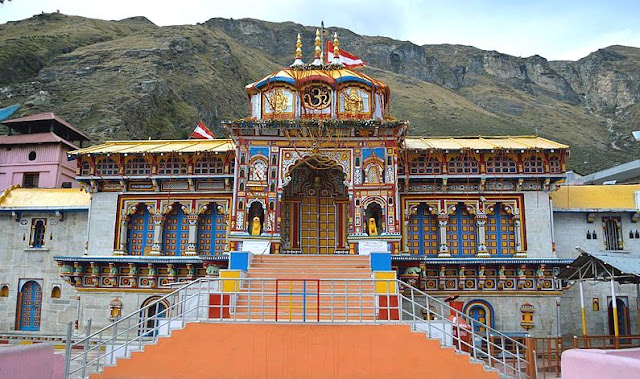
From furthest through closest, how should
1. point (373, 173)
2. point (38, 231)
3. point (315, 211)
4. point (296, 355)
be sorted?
point (38, 231), point (315, 211), point (373, 173), point (296, 355)

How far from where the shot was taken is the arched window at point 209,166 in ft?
76.3

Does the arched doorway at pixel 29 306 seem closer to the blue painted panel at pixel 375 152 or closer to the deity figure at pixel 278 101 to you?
the deity figure at pixel 278 101

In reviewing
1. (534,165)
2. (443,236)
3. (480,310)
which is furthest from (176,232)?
(534,165)

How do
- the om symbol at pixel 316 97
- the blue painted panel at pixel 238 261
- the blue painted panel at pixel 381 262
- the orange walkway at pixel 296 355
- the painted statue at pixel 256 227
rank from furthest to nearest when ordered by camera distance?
the om symbol at pixel 316 97, the painted statue at pixel 256 227, the blue painted panel at pixel 238 261, the blue painted panel at pixel 381 262, the orange walkway at pixel 296 355

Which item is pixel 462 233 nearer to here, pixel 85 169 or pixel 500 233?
pixel 500 233

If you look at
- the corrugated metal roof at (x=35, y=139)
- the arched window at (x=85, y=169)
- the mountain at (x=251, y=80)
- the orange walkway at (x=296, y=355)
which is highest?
the mountain at (x=251, y=80)

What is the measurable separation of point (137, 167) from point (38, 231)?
5501 mm

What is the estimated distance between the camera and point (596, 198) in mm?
23734

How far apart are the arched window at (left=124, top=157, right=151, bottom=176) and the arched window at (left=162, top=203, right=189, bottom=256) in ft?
5.99

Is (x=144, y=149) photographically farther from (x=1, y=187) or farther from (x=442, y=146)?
(x=1, y=187)

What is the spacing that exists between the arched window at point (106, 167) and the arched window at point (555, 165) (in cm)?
1711

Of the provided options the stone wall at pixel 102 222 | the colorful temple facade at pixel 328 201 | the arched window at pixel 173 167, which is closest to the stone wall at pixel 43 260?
the stone wall at pixel 102 222

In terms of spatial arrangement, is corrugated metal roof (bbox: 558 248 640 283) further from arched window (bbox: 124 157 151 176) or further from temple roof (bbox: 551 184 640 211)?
arched window (bbox: 124 157 151 176)

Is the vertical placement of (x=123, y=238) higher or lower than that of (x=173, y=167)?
lower
